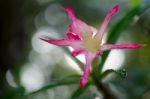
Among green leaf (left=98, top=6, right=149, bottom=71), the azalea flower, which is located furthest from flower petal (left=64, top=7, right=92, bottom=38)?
green leaf (left=98, top=6, right=149, bottom=71)

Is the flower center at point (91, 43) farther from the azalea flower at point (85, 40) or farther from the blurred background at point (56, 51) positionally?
the blurred background at point (56, 51)

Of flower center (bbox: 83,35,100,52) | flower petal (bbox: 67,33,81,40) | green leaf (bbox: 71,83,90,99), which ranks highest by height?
flower petal (bbox: 67,33,81,40)

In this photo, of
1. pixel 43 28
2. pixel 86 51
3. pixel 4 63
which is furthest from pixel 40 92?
pixel 43 28

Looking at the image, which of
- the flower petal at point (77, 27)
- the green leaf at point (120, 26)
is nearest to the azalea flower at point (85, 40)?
the flower petal at point (77, 27)

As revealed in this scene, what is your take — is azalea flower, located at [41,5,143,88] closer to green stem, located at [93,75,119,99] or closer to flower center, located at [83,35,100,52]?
flower center, located at [83,35,100,52]

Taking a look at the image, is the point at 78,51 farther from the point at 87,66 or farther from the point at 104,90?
the point at 104,90
